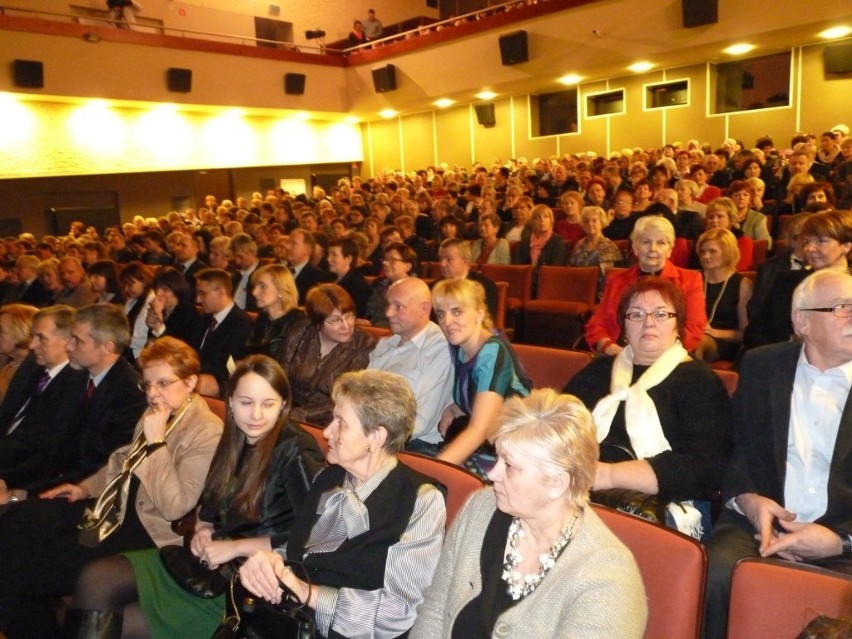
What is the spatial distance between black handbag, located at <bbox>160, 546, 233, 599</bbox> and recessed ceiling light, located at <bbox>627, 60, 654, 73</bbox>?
38.5 ft

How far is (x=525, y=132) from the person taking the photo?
15516 mm

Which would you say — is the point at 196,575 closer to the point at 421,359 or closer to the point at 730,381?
the point at 421,359

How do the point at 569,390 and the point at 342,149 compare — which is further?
the point at 342,149

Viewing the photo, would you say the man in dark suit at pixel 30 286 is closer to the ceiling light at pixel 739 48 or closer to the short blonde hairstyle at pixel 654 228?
the short blonde hairstyle at pixel 654 228

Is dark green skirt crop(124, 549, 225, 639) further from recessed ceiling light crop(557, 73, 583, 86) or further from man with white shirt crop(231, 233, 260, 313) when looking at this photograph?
recessed ceiling light crop(557, 73, 583, 86)

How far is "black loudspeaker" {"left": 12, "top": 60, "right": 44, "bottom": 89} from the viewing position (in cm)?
1129

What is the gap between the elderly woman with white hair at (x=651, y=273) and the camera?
3584 mm

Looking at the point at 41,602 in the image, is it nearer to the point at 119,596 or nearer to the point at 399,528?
the point at 119,596

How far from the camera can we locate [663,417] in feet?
7.48

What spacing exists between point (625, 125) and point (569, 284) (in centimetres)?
988

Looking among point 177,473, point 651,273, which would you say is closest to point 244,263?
point 651,273

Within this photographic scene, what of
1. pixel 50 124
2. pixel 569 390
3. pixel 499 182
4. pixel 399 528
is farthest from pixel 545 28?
pixel 399 528

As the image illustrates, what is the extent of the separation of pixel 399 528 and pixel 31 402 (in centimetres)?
241

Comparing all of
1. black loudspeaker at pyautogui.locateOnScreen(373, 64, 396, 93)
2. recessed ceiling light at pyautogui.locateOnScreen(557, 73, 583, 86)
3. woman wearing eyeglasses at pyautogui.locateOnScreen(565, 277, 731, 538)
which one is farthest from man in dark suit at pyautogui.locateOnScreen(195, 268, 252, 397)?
black loudspeaker at pyautogui.locateOnScreen(373, 64, 396, 93)
